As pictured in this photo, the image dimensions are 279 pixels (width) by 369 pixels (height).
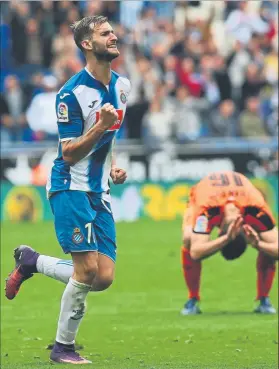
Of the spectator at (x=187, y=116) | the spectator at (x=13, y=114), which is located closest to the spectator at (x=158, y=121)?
the spectator at (x=187, y=116)

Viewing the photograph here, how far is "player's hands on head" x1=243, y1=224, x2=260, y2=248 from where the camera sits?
38.4 feet

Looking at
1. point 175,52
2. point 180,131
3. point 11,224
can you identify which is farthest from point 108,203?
point 175,52

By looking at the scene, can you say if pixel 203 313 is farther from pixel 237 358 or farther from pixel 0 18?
pixel 0 18

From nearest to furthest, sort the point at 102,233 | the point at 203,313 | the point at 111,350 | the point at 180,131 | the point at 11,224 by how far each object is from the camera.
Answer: the point at 102,233 < the point at 111,350 < the point at 203,313 < the point at 11,224 < the point at 180,131

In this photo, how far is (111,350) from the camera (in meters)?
10.1

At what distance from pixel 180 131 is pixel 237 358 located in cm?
1334

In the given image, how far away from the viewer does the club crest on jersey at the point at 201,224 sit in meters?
12.1

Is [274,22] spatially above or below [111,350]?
above

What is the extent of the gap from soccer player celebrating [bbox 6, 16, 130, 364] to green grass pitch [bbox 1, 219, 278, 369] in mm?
556

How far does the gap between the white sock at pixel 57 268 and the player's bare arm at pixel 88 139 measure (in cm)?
88

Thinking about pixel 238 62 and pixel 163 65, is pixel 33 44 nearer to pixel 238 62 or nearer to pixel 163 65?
pixel 163 65

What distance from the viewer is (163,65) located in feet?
79.4

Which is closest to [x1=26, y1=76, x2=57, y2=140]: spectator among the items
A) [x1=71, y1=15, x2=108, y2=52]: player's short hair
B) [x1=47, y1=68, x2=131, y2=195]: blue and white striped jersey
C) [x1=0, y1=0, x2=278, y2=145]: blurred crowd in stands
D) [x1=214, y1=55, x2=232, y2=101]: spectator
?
[x1=0, y1=0, x2=278, y2=145]: blurred crowd in stands

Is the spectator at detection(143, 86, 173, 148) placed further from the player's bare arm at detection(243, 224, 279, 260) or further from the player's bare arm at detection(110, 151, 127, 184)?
the player's bare arm at detection(110, 151, 127, 184)
